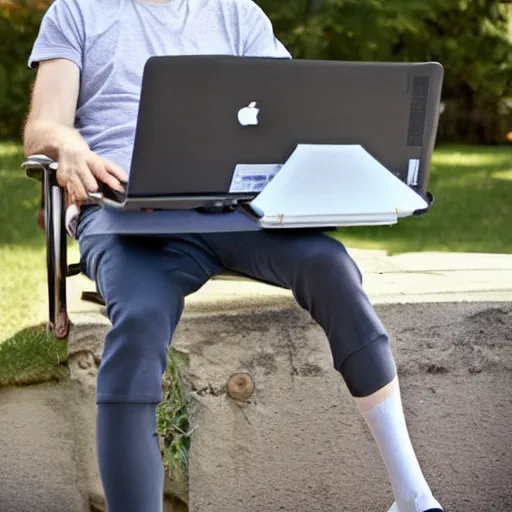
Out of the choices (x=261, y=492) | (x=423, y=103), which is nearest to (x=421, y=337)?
(x=261, y=492)

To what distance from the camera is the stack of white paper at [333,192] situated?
225cm

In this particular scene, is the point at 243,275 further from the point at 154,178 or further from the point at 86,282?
the point at 86,282

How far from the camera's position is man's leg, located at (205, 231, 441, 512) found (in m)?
2.29

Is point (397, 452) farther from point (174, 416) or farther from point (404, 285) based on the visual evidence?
point (404, 285)

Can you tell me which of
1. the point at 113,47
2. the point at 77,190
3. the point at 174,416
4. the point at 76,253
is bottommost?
the point at 76,253

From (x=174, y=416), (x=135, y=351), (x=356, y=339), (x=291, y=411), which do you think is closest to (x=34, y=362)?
(x=174, y=416)

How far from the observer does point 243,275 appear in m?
2.53

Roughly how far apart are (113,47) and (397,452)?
1.05 meters

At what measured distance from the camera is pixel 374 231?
591cm

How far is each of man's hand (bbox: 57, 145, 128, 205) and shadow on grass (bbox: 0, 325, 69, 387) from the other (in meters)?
0.65

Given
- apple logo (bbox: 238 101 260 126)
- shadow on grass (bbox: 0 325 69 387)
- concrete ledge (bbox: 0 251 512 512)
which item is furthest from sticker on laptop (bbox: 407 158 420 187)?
shadow on grass (bbox: 0 325 69 387)

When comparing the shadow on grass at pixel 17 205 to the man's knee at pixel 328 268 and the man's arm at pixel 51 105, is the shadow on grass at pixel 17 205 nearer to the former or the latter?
the man's arm at pixel 51 105

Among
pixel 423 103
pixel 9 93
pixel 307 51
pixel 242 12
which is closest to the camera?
pixel 423 103

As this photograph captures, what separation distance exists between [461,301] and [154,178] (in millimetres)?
1007
